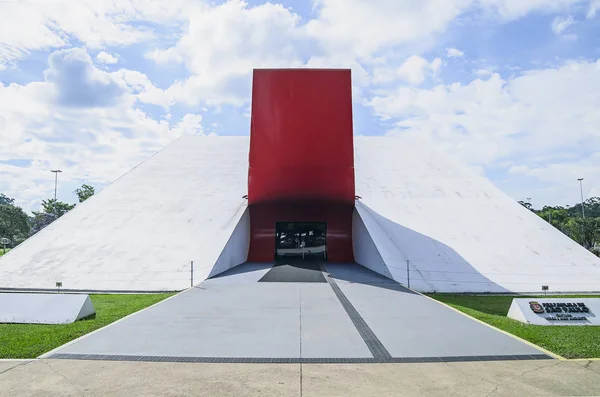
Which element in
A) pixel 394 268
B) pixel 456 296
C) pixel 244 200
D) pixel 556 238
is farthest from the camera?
pixel 244 200

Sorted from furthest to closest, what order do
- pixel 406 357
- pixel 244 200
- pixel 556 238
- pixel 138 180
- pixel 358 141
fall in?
pixel 358 141, pixel 138 180, pixel 244 200, pixel 556 238, pixel 406 357

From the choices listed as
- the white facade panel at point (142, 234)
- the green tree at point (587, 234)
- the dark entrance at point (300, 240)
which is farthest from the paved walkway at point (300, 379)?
the green tree at point (587, 234)

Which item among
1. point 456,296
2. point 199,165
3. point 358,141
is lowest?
point 456,296

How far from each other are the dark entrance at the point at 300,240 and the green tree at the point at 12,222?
153 feet

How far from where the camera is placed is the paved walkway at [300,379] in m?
3.98

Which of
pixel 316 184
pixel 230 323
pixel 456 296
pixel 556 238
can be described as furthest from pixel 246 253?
pixel 556 238

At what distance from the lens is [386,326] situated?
687 centimetres

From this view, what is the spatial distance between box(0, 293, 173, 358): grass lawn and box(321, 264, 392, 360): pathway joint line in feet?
14.4

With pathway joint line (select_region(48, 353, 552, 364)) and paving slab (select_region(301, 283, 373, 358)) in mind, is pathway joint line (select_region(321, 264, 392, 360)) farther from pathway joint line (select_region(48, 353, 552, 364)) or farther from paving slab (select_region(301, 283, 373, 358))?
pathway joint line (select_region(48, 353, 552, 364))

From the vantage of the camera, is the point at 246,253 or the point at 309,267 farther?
the point at 246,253

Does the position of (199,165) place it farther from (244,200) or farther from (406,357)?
(406,357)

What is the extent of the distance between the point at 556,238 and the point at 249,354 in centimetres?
1489

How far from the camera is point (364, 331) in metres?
6.51

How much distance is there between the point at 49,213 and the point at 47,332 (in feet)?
220
